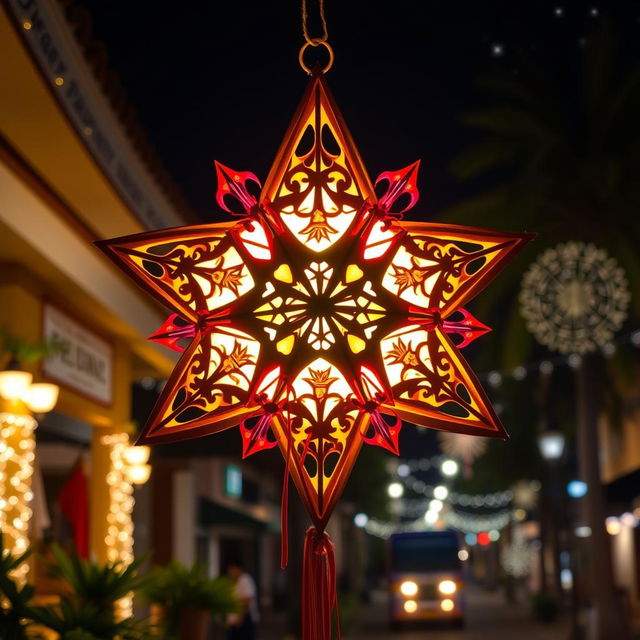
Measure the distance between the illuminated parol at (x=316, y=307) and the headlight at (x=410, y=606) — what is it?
28.6m

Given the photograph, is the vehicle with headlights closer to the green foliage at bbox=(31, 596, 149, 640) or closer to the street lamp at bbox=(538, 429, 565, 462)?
the street lamp at bbox=(538, 429, 565, 462)

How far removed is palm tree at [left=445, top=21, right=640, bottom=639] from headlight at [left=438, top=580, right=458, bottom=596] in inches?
368

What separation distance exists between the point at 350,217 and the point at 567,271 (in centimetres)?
1178

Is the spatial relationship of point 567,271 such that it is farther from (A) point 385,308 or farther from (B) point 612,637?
(A) point 385,308

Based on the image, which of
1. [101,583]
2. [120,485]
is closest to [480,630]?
[120,485]

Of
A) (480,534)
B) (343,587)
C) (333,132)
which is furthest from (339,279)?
(480,534)

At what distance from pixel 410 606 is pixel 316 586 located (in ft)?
94.5

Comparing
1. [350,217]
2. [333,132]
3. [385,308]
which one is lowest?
[385,308]

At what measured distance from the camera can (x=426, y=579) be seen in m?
32.1

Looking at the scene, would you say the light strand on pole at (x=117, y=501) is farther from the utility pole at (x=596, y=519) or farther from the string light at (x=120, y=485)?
the utility pole at (x=596, y=519)

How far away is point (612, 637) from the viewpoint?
22.5 meters

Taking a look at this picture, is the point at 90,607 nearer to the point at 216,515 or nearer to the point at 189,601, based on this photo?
the point at 189,601

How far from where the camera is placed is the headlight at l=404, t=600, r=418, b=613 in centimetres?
3180

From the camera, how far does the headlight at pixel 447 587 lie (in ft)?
104
